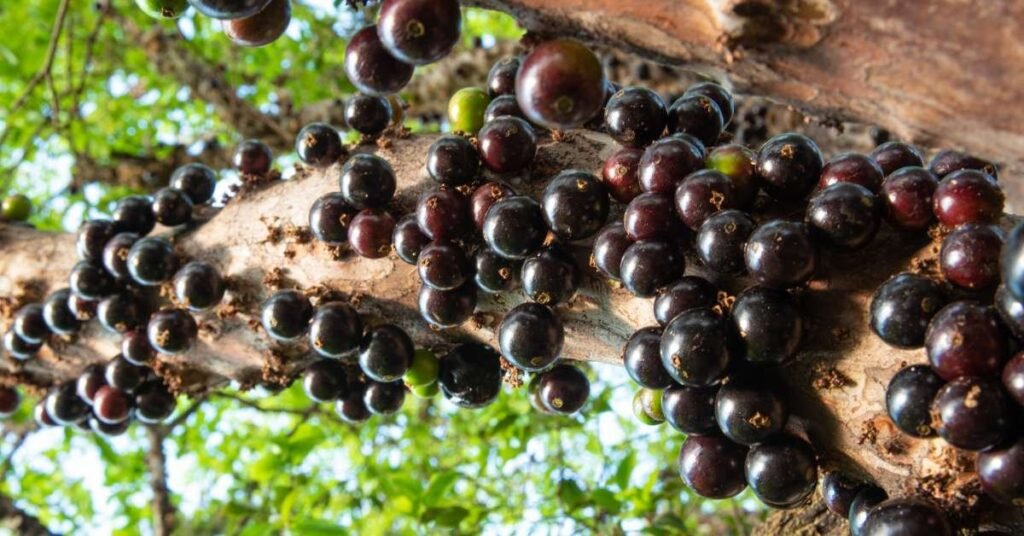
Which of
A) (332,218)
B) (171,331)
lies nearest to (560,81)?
(332,218)

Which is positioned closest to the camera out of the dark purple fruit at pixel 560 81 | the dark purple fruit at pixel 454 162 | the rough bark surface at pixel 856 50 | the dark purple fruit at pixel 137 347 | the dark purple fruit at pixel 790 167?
the rough bark surface at pixel 856 50

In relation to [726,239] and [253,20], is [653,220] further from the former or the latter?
[253,20]

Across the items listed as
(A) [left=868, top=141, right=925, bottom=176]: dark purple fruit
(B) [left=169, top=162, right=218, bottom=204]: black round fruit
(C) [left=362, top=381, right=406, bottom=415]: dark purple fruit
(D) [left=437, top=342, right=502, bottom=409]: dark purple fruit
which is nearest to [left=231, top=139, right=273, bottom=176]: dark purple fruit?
(B) [left=169, top=162, right=218, bottom=204]: black round fruit

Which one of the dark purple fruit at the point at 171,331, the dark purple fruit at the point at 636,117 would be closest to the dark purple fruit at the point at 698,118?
the dark purple fruit at the point at 636,117

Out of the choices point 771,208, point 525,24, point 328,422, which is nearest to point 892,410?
point 771,208

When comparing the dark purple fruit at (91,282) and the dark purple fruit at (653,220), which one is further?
the dark purple fruit at (91,282)

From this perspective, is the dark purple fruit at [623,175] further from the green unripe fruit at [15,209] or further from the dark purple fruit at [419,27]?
the green unripe fruit at [15,209]
